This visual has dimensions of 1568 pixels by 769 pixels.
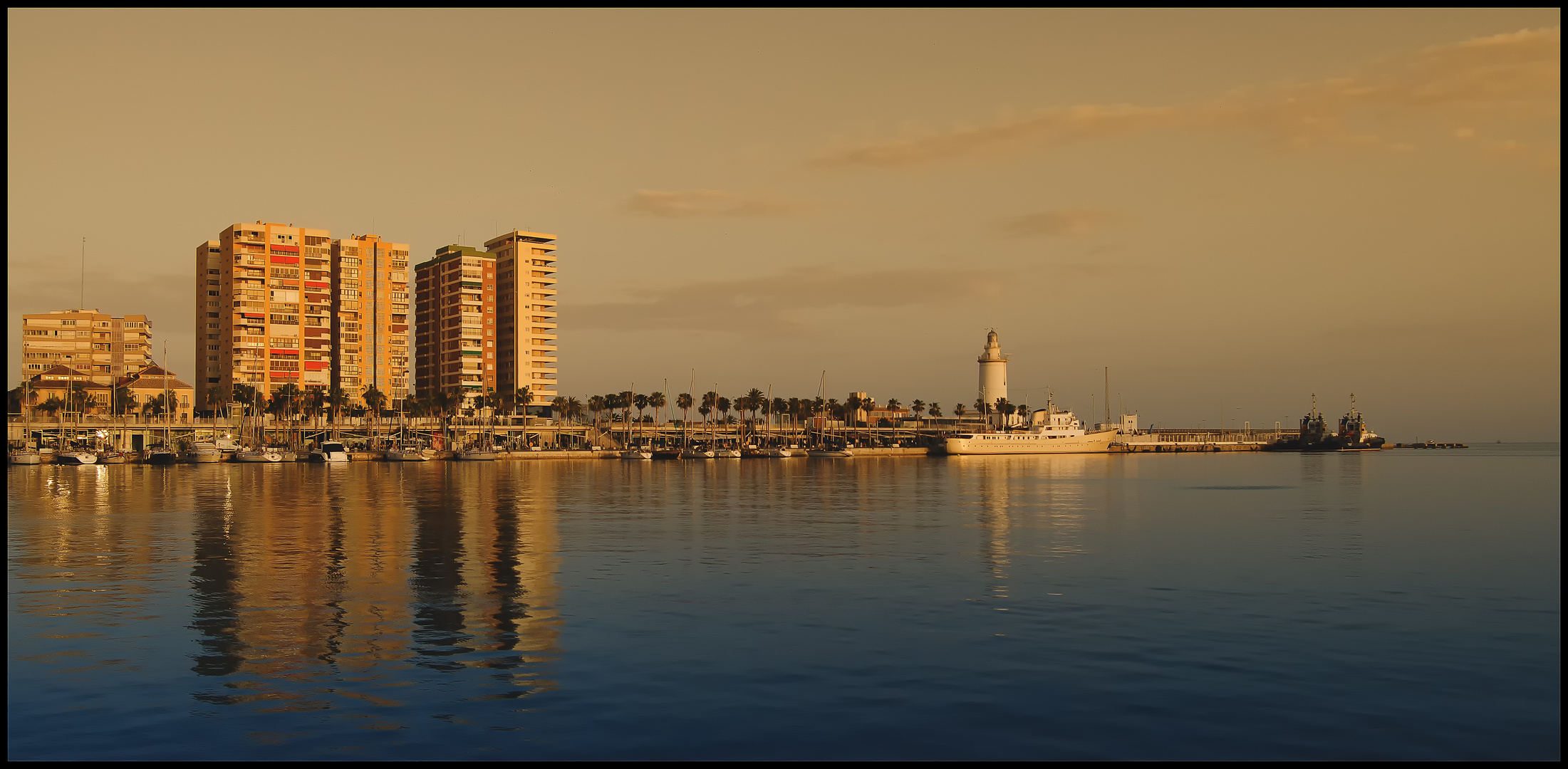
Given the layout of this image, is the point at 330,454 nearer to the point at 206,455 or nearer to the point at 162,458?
the point at 206,455

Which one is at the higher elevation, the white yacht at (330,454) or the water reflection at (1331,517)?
Answer: the white yacht at (330,454)

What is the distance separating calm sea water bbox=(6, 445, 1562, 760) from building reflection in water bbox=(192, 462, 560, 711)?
16 centimetres

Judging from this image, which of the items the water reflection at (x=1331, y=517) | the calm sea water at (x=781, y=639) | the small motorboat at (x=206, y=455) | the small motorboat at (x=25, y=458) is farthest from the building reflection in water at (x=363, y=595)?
the small motorboat at (x=206, y=455)

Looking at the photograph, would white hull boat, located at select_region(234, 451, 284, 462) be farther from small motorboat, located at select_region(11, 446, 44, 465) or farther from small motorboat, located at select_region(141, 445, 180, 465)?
small motorboat, located at select_region(11, 446, 44, 465)

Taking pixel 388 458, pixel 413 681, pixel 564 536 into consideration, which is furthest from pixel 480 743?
pixel 388 458

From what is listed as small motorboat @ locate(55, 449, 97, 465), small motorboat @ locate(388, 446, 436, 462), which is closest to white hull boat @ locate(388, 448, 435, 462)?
small motorboat @ locate(388, 446, 436, 462)

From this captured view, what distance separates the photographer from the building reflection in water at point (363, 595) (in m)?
22.0

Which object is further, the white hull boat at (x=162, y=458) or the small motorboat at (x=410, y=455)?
the small motorboat at (x=410, y=455)

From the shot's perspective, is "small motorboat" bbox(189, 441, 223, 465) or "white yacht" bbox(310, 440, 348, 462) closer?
"white yacht" bbox(310, 440, 348, 462)

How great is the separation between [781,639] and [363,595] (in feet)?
41.9

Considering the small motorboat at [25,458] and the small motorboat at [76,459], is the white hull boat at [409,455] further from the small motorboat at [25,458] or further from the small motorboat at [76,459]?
the small motorboat at [25,458]

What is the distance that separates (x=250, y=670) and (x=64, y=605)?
36.9ft

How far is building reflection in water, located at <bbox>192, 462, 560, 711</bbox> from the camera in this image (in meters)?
22.0

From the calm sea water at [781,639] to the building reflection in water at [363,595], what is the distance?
6.1 inches
